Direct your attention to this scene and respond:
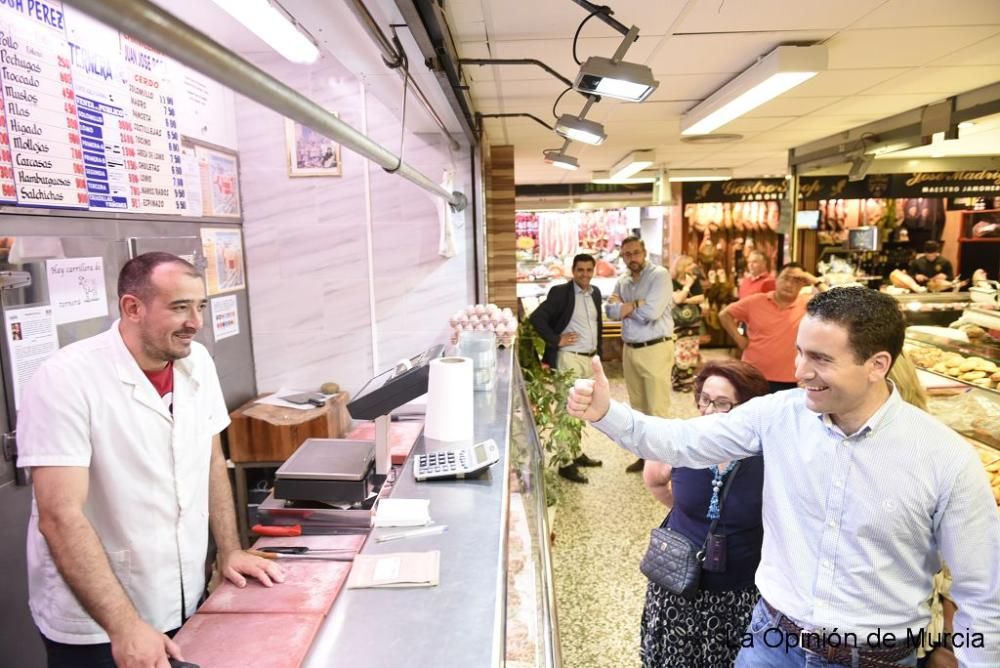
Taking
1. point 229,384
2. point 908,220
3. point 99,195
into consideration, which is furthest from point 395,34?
point 908,220

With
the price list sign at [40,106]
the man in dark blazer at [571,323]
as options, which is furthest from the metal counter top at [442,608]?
the man in dark blazer at [571,323]

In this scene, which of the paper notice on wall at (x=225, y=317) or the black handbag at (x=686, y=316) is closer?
the paper notice on wall at (x=225, y=317)

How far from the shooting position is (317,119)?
150 centimetres

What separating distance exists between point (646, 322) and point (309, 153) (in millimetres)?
3118

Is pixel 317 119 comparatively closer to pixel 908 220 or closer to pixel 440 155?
pixel 440 155

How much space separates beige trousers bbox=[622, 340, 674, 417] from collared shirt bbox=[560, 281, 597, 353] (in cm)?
38

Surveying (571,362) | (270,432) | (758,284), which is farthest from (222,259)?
(758,284)

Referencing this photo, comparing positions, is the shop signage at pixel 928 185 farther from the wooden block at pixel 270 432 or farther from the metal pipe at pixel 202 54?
the metal pipe at pixel 202 54

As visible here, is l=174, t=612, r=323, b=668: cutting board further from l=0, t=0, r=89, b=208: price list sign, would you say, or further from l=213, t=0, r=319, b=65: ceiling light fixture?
l=0, t=0, r=89, b=208: price list sign

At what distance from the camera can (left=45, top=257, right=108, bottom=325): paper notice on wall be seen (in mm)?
2492

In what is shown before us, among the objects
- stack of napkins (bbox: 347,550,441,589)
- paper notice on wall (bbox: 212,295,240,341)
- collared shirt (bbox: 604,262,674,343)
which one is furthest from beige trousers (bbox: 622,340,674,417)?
stack of napkins (bbox: 347,550,441,589)

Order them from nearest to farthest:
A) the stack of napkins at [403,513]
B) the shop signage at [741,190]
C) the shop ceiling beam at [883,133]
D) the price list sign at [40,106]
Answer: the stack of napkins at [403,513], the price list sign at [40,106], the shop ceiling beam at [883,133], the shop signage at [741,190]

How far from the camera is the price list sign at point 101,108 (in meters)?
2.68

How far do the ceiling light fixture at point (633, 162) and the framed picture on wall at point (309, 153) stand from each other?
4.83 m
